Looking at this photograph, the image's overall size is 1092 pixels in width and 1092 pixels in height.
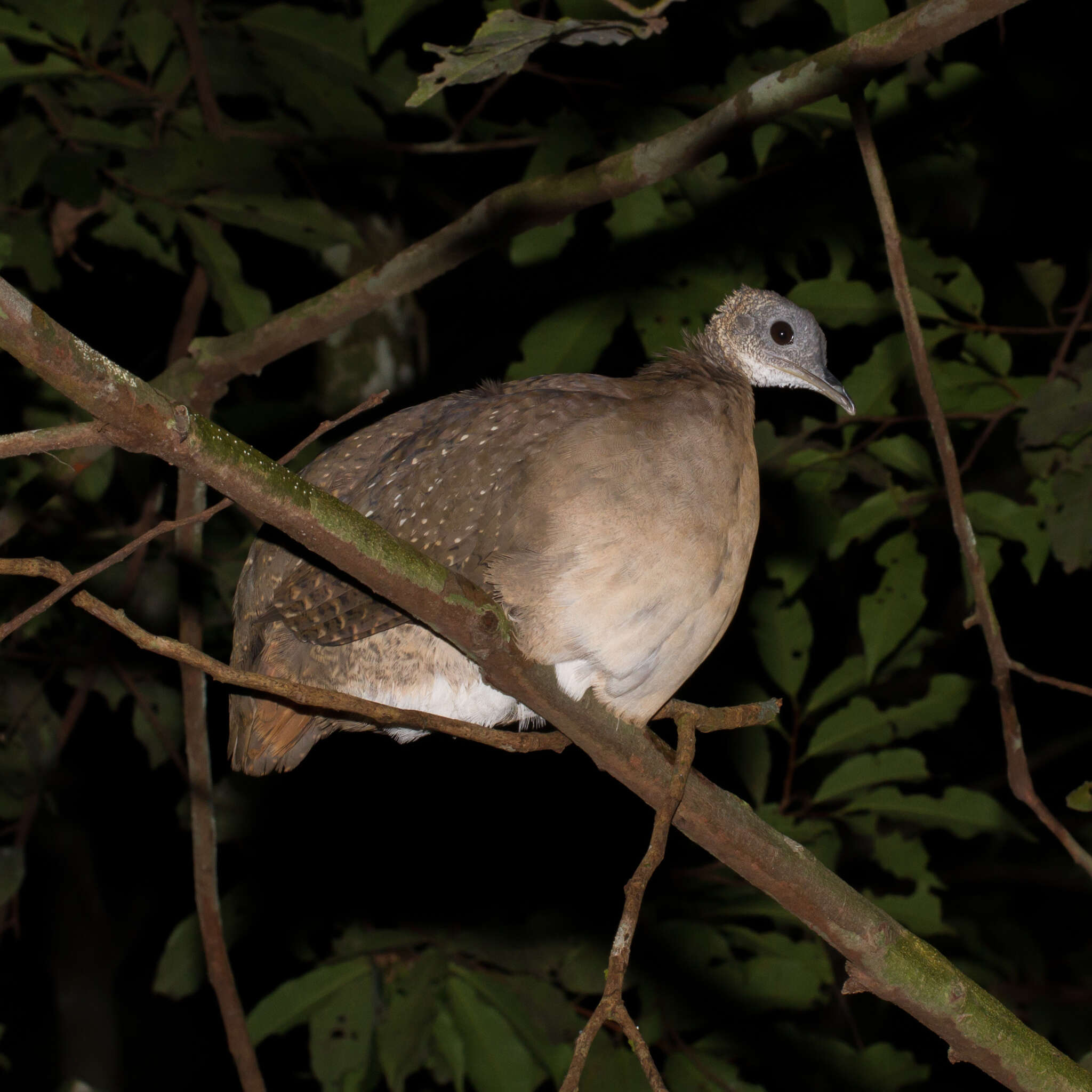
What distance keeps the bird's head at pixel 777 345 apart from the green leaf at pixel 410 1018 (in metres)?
2.48

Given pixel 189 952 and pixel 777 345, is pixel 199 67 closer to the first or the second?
pixel 777 345

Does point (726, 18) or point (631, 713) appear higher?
point (726, 18)

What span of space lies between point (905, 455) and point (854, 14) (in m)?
1.54

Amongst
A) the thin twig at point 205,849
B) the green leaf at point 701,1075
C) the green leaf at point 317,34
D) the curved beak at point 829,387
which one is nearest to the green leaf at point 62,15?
the green leaf at point 317,34

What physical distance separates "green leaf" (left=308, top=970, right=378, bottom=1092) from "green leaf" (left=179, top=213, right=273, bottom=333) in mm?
2393

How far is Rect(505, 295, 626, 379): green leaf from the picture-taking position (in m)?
3.89

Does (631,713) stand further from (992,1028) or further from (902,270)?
(902,270)

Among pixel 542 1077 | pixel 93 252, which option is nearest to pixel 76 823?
pixel 93 252

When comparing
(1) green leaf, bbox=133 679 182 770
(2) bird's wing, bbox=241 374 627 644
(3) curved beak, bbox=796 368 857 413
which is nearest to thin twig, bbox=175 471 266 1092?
(2) bird's wing, bbox=241 374 627 644

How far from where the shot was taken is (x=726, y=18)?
14.1 feet

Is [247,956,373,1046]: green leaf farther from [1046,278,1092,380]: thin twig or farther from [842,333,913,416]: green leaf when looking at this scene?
[1046,278,1092,380]: thin twig

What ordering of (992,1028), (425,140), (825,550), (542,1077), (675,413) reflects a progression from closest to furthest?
(992,1028) → (675,413) → (542,1077) → (825,550) → (425,140)

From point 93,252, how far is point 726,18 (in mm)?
3345

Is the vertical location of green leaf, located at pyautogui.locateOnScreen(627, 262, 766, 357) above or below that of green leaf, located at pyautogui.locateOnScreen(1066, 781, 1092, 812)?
above
